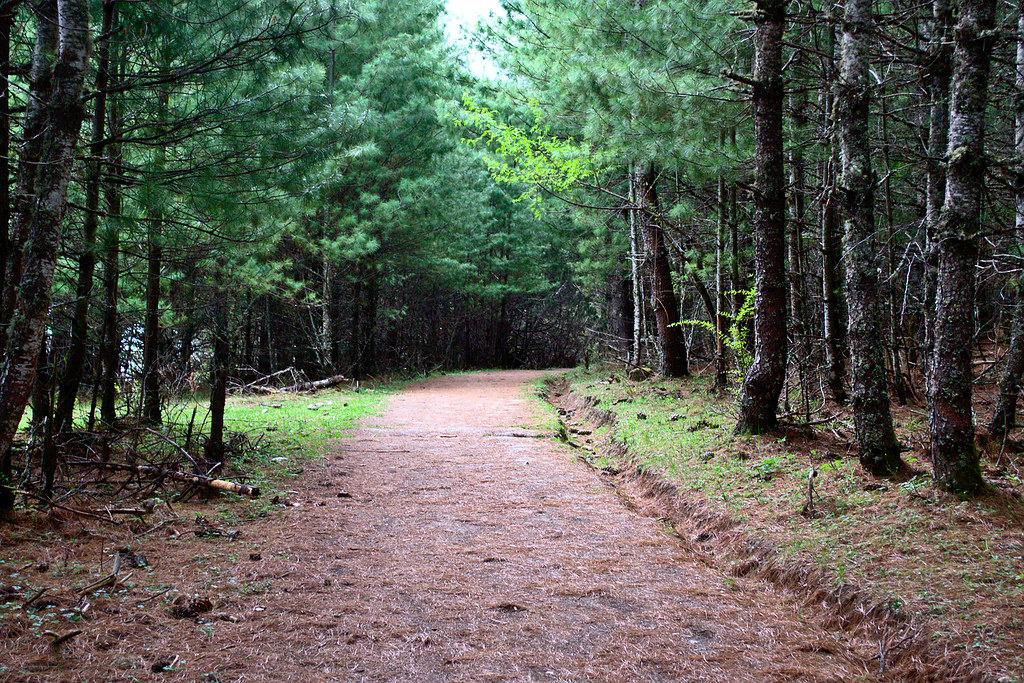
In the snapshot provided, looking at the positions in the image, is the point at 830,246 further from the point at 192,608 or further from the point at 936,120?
the point at 192,608

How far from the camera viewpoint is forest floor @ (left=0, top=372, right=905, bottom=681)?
3035 millimetres

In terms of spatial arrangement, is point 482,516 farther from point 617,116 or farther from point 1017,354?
point 617,116

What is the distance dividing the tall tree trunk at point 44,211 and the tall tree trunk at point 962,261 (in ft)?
18.6

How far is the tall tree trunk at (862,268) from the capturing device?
17.2 feet

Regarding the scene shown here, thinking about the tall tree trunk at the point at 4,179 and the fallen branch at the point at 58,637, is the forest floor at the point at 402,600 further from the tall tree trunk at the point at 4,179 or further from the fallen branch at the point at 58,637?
the tall tree trunk at the point at 4,179

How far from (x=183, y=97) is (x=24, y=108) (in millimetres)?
2177

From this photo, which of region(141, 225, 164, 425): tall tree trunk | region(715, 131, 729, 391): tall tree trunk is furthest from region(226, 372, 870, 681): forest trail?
region(715, 131, 729, 391): tall tree trunk

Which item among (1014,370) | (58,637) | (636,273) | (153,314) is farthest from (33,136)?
(636,273)

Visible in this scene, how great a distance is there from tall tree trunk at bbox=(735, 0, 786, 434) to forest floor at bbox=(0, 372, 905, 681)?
7.12 feet

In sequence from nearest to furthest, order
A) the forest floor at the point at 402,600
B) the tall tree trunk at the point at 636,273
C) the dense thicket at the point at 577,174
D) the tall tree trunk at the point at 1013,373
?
the forest floor at the point at 402,600 → the dense thicket at the point at 577,174 → the tall tree trunk at the point at 1013,373 → the tall tree trunk at the point at 636,273

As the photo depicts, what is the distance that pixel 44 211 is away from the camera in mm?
4145

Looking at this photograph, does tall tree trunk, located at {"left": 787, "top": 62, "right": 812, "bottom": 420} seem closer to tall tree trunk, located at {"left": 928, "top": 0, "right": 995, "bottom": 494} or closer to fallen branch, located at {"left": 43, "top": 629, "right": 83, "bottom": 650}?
tall tree trunk, located at {"left": 928, "top": 0, "right": 995, "bottom": 494}

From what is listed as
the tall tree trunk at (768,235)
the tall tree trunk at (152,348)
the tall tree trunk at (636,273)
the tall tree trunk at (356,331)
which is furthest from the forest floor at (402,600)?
the tall tree trunk at (356,331)

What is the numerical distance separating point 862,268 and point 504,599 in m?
3.74
